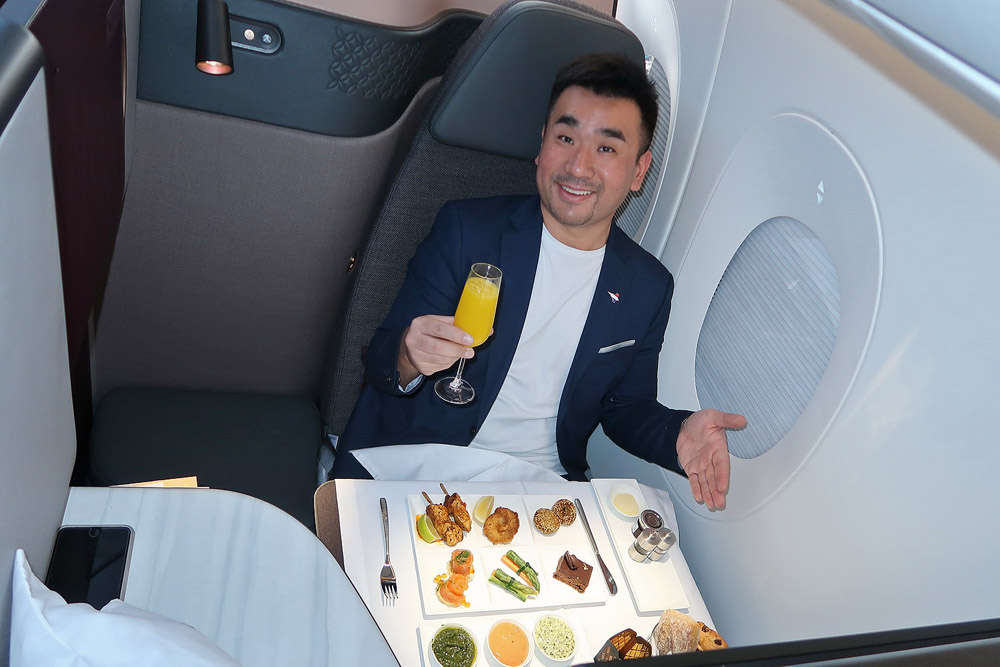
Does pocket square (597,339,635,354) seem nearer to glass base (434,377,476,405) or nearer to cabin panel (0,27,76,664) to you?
glass base (434,377,476,405)

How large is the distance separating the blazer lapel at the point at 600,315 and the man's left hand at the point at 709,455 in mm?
329

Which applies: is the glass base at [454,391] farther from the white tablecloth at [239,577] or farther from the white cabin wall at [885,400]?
the white tablecloth at [239,577]

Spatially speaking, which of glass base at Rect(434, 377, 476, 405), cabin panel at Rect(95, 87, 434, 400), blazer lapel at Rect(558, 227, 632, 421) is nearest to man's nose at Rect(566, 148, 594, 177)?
blazer lapel at Rect(558, 227, 632, 421)

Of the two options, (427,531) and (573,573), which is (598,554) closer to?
(573,573)

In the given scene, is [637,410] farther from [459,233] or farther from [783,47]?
[783,47]

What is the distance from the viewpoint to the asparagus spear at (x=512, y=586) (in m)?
1.24

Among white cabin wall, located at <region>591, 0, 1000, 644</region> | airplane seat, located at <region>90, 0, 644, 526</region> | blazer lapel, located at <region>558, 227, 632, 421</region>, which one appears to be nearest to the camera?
white cabin wall, located at <region>591, 0, 1000, 644</region>

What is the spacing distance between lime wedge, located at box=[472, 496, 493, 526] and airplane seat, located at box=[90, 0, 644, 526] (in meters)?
0.60

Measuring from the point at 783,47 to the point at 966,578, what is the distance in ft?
3.39

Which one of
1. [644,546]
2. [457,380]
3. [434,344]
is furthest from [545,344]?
[644,546]

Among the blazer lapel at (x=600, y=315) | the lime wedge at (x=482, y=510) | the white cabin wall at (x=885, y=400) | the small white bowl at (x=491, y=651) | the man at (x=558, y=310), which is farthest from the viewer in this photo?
the blazer lapel at (x=600, y=315)

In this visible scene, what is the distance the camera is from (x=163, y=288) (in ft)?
6.45

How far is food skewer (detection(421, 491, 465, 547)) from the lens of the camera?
1.27 meters

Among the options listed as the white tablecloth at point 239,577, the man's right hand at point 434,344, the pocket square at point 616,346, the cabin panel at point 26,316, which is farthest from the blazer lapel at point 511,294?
the cabin panel at point 26,316
